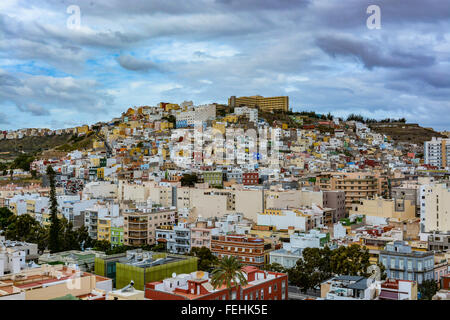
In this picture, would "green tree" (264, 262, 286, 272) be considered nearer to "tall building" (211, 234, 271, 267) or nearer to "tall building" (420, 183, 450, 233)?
"tall building" (211, 234, 271, 267)

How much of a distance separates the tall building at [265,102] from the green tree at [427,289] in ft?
171

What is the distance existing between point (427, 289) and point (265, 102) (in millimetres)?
55003

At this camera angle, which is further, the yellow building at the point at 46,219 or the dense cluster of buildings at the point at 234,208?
the yellow building at the point at 46,219

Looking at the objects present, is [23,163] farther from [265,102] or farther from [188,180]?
[265,102]

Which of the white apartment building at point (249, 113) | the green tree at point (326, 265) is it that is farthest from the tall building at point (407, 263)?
the white apartment building at point (249, 113)

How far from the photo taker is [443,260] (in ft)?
45.5

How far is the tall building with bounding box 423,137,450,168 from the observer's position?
44.1 metres

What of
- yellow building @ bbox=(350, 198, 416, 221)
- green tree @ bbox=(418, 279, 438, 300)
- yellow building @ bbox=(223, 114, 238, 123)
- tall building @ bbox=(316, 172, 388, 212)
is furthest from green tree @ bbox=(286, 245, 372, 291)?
yellow building @ bbox=(223, 114, 238, 123)

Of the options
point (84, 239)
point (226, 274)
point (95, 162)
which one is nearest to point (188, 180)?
point (84, 239)

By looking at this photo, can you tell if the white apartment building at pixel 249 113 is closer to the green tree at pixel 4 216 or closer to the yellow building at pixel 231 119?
the yellow building at pixel 231 119

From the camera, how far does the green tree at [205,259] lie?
50.6 ft
